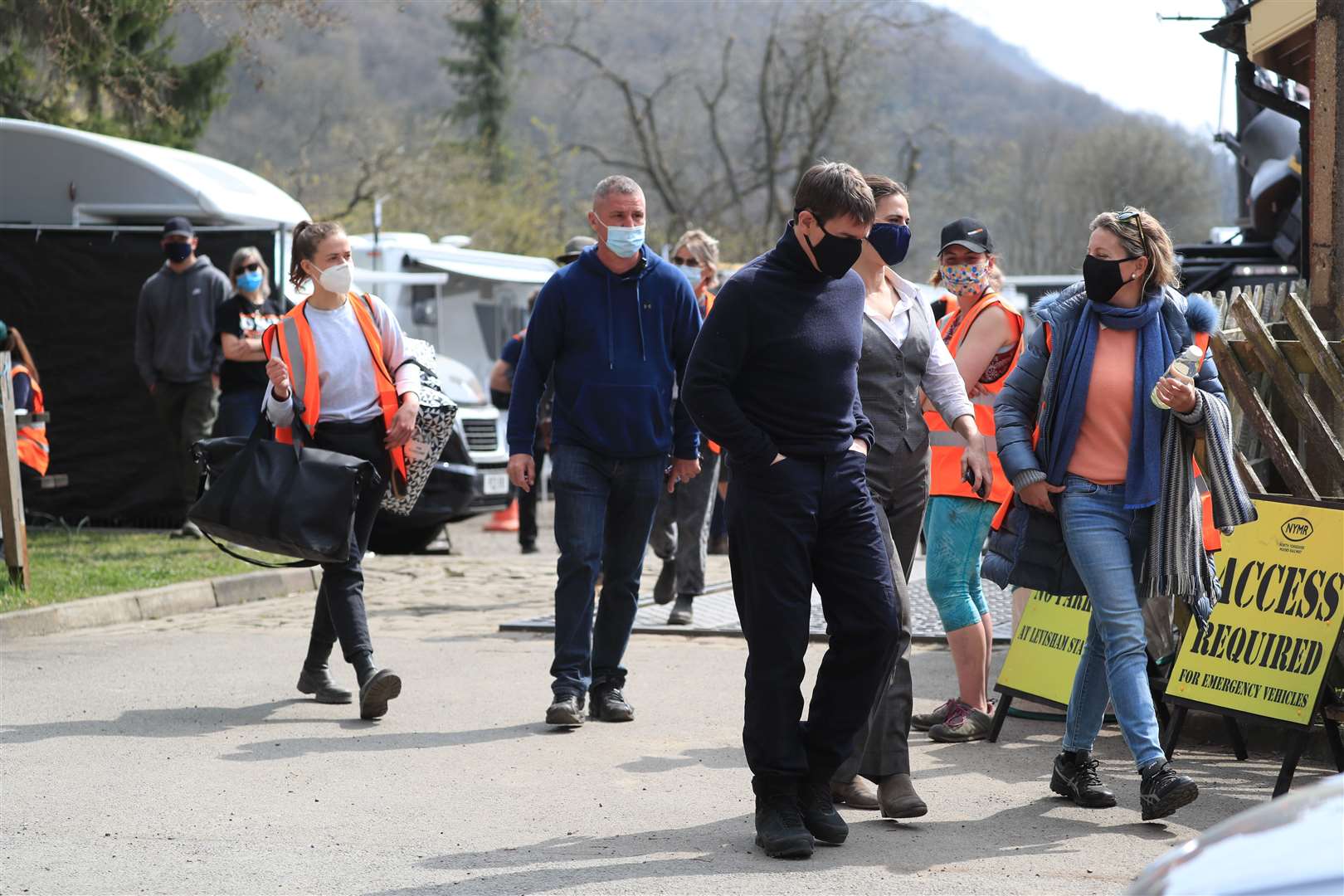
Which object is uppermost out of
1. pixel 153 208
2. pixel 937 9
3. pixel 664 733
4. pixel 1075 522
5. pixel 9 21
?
pixel 937 9

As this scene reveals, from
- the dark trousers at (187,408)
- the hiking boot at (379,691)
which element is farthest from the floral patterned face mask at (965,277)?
the dark trousers at (187,408)

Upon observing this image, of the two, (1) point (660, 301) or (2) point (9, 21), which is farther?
(2) point (9, 21)

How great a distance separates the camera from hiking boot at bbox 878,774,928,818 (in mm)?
5262

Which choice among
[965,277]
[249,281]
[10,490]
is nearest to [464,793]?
[965,277]

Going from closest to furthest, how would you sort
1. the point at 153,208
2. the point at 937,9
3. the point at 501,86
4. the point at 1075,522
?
the point at 1075,522 < the point at 153,208 < the point at 937,9 < the point at 501,86

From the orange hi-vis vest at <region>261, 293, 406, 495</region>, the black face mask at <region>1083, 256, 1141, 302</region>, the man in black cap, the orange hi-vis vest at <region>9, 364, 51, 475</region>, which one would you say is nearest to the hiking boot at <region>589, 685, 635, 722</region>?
the orange hi-vis vest at <region>261, 293, 406, 495</region>

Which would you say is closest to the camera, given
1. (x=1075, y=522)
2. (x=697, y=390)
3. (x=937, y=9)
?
(x=697, y=390)

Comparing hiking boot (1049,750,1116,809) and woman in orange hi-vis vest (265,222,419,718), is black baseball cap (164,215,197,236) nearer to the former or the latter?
woman in orange hi-vis vest (265,222,419,718)

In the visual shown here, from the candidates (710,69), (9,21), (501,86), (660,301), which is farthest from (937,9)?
(660,301)

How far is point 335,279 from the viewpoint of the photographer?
700cm

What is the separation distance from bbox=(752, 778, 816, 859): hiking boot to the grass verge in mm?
5914

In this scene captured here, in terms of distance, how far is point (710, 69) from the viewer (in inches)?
1994

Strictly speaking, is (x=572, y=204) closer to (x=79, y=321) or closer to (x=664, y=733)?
(x=79, y=321)

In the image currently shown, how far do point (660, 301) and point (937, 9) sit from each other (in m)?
35.3
